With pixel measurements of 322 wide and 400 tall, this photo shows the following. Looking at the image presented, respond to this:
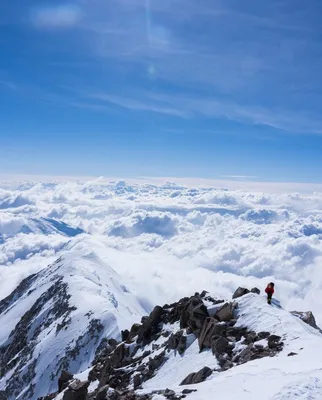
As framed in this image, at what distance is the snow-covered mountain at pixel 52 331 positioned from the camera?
292ft

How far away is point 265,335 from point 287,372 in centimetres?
935

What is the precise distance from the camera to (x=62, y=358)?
9169 centimetres

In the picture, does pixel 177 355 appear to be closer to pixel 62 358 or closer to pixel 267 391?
pixel 267 391

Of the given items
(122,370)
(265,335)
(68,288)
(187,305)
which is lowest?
(68,288)

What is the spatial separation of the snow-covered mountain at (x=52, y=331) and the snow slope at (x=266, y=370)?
64750mm

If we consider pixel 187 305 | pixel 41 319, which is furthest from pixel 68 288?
pixel 187 305

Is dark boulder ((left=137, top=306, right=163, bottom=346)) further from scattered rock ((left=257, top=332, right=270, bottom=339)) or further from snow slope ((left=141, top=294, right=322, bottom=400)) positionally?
scattered rock ((left=257, top=332, right=270, bottom=339))

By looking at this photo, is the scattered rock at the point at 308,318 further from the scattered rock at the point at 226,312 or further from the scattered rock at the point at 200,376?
the scattered rock at the point at 200,376

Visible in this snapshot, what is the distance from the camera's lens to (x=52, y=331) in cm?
10769

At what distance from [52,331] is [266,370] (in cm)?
10235

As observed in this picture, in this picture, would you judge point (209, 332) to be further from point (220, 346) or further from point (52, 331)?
point (52, 331)

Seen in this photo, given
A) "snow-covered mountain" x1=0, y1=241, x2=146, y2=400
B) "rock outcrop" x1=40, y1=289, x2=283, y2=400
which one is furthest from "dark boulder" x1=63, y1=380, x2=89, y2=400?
"snow-covered mountain" x1=0, y1=241, x2=146, y2=400

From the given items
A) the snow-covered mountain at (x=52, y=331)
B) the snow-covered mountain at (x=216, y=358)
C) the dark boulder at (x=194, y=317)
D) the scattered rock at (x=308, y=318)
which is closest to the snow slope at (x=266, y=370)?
the snow-covered mountain at (x=216, y=358)

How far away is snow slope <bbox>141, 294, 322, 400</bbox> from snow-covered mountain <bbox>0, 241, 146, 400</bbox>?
64750mm
